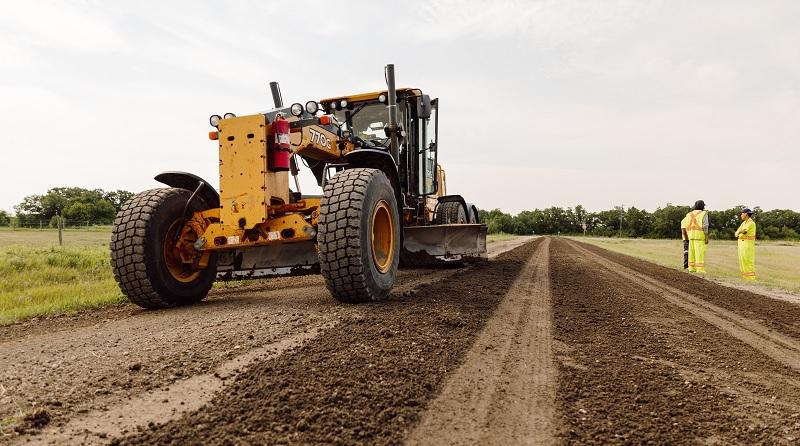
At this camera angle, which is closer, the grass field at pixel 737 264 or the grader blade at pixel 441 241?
the grader blade at pixel 441 241

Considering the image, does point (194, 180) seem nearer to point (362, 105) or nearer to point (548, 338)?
point (362, 105)

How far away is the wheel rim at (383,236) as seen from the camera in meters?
5.21

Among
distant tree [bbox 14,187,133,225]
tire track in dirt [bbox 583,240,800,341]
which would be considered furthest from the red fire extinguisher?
distant tree [bbox 14,187,133,225]

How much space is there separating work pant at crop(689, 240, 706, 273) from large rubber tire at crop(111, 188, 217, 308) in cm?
1140

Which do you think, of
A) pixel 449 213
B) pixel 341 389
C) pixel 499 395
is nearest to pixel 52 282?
pixel 449 213

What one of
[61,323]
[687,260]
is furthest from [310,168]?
[687,260]

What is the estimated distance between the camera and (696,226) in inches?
458

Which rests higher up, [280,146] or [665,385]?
[280,146]

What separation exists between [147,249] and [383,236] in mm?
2435

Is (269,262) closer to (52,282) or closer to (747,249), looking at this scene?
(52,282)

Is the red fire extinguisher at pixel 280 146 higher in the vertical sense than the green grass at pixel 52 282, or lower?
higher

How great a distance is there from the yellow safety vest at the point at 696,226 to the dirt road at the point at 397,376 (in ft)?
23.9

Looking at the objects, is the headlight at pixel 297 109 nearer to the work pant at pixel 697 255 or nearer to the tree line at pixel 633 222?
the work pant at pixel 697 255

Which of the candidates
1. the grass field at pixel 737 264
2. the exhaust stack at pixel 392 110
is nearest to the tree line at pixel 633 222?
the grass field at pixel 737 264
